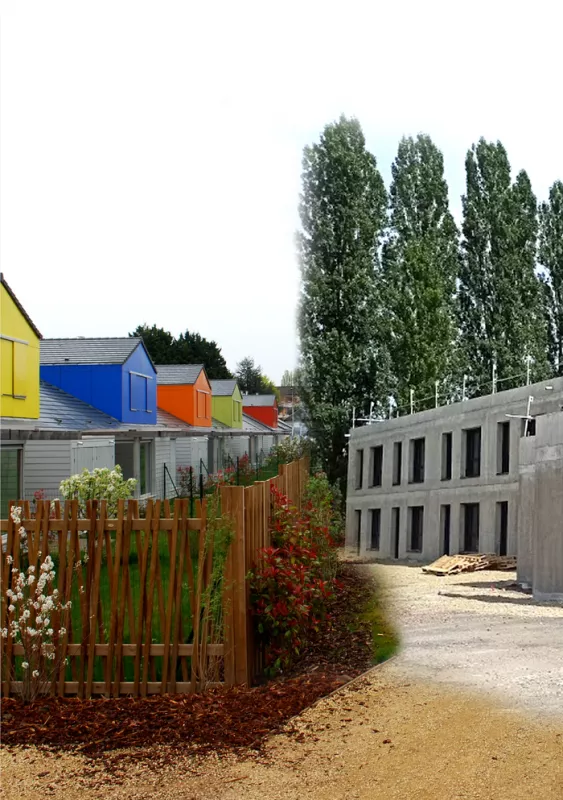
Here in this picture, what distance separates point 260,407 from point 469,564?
30049mm

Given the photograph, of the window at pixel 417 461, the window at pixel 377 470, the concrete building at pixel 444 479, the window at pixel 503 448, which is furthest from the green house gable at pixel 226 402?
the window at pixel 503 448

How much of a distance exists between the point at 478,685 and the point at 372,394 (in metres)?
7.78

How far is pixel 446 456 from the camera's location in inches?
768

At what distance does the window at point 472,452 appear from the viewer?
18.7m

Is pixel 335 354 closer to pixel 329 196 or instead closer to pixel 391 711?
pixel 329 196

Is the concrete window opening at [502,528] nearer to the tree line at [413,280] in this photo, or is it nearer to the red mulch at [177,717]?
the tree line at [413,280]

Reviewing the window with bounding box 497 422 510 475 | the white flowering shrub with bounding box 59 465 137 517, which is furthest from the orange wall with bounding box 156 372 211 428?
the white flowering shrub with bounding box 59 465 137 517

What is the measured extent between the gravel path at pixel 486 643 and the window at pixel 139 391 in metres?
13.7

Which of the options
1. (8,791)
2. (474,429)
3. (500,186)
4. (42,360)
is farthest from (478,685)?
(500,186)

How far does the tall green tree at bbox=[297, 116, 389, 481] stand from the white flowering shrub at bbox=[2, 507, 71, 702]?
5.65m

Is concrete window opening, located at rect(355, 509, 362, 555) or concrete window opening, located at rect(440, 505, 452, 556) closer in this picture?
concrete window opening, located at rect(440, 505, 452, 556)

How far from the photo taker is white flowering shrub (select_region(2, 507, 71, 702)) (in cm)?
605

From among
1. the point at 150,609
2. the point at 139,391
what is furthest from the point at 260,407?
the point at 150,609

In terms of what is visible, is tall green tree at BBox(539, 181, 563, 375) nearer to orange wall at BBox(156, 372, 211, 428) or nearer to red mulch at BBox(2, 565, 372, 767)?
orange wall at BBox(156, 372, 211, 428)
